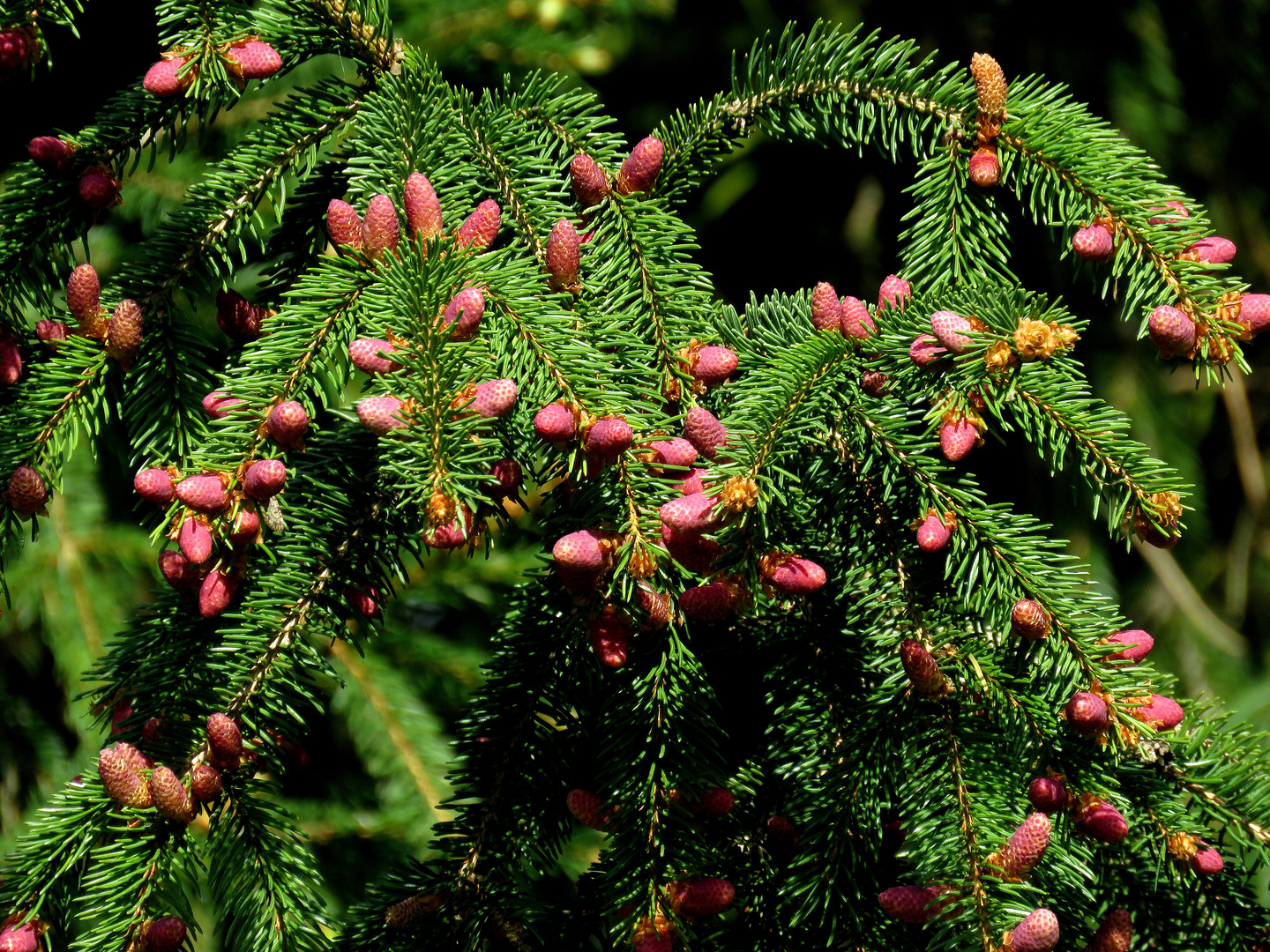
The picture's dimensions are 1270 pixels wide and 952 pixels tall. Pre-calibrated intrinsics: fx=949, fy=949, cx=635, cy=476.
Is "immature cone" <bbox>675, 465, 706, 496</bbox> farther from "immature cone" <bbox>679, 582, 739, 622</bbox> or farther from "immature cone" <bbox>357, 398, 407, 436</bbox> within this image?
"immature cone" <bbox>357, 398, 407, 436</bbox>

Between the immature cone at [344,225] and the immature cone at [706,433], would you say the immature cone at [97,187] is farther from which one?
the immature cone at [706,433]

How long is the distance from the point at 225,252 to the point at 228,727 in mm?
338

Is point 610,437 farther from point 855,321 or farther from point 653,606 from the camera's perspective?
point 855,321

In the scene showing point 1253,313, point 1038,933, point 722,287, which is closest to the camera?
point 1038,933

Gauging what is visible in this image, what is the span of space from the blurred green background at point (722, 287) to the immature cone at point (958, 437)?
50 centimetres

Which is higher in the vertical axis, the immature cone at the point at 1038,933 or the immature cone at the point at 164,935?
the immature cone at the point at 1038,933

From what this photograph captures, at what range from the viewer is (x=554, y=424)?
0.51 meters

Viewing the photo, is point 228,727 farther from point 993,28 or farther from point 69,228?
point 993,28

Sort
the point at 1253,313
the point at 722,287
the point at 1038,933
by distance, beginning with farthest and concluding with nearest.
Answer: the point at 722,287
the point at 1253,313
the point at 1038,933

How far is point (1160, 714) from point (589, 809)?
1.17ft

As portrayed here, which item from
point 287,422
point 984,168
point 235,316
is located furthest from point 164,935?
point 984,168

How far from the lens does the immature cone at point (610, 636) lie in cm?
55

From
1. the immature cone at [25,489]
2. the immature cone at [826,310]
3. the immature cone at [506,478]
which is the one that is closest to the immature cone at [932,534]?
the immature cone at [826,310]

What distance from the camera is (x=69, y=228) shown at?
69cm
